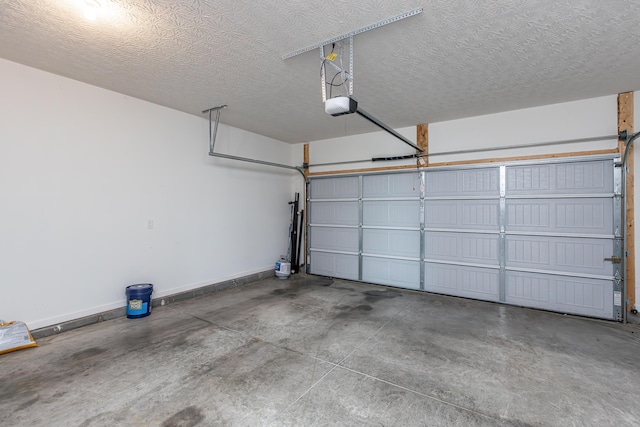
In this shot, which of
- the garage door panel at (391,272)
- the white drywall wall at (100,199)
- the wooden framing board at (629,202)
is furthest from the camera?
the garage door panel at (391,272)

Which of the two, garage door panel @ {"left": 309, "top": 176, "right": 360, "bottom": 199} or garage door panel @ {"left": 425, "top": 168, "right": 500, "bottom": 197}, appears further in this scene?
garage door panel @ {"left": 309, "top": 176, "right": 360, "bottom": 199}

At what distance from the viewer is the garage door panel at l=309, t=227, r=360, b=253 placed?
19.3ft

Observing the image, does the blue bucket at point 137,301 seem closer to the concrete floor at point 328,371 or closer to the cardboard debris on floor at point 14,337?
the concrete floor at point 328,371

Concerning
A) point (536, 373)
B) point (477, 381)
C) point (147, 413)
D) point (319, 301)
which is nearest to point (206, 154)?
point (319, 301)

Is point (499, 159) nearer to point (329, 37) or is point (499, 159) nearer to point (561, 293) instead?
point (561, 293)

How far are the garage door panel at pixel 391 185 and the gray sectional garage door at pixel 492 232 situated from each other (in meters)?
0.02

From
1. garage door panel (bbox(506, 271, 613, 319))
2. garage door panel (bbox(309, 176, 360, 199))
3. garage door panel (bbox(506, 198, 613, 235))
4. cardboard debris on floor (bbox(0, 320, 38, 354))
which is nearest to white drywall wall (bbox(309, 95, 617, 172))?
garage door panel (bbox(309, 176, 360, 199))

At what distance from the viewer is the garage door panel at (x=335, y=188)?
19.3ft

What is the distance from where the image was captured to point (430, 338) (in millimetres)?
3178

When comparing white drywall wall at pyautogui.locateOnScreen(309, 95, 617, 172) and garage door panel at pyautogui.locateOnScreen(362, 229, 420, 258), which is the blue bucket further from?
white drywall wall at pyautogui.locateOnScreen(309, 95, 617, 172)

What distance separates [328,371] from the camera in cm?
251

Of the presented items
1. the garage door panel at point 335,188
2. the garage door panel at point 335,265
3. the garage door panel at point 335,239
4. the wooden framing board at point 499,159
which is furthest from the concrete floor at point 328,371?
the garage door panel at point 335,188

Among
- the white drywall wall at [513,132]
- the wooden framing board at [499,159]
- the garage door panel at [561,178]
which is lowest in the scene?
the garage door panel at [561,178]

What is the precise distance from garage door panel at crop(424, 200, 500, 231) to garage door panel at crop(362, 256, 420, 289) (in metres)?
0.82
